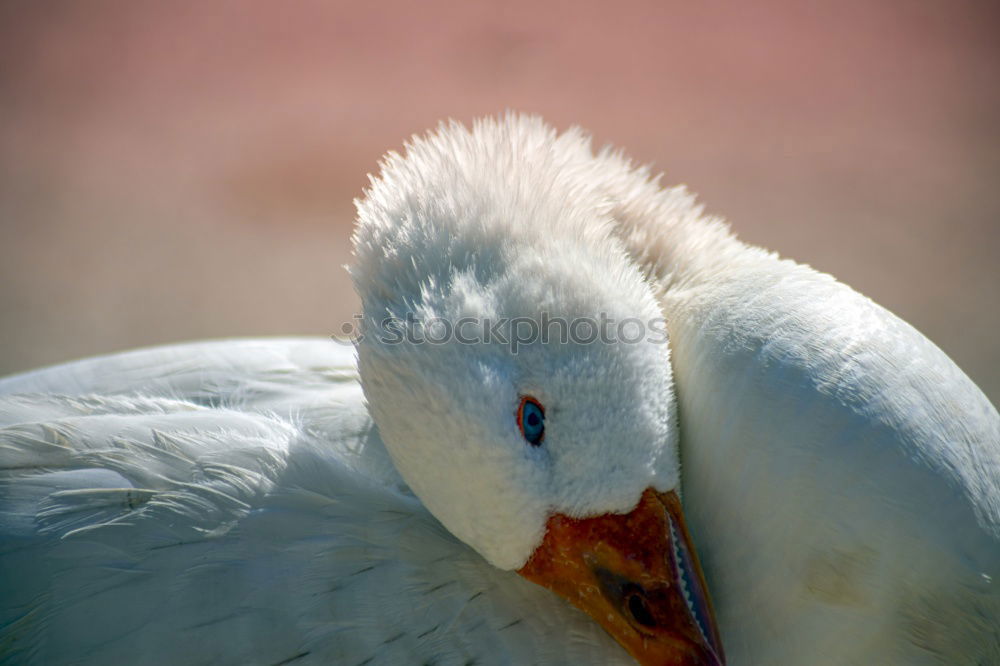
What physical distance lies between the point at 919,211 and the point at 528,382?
4102mm

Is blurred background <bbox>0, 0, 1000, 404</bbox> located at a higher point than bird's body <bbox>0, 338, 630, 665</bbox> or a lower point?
higher

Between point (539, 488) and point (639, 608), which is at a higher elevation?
point (539, 488)

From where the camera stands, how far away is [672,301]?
1.68 meters

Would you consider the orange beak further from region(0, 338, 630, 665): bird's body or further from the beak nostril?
region(0, 338, 630, 665): bird's body

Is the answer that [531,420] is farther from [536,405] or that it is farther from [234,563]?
[234,563]

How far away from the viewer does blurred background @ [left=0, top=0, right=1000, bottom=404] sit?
4508 mm

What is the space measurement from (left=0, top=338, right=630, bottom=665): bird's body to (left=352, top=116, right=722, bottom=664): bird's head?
0.45 ft

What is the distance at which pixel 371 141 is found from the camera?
5.49 meters

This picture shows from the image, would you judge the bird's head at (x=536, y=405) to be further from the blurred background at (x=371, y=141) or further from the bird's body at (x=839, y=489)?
the blurred background at (x=371, y=141)

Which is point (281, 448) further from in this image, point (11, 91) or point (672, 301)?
point (11, 91)

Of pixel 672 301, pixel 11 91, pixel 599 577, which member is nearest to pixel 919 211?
pixel 672 301

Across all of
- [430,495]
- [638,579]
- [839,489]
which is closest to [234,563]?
[430,495]

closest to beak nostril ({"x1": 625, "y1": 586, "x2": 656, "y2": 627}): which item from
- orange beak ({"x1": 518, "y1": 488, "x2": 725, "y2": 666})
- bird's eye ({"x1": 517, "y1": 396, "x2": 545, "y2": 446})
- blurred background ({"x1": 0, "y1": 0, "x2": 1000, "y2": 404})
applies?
orange beak ({"x1": 518, "y1": 488, "x2": 725, "y2": 666})

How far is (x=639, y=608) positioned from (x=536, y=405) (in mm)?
337
